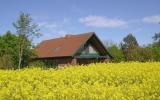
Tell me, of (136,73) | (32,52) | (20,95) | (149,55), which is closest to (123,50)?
(149,55)

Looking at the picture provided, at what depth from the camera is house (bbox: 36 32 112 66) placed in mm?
40188

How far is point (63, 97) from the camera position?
799cm

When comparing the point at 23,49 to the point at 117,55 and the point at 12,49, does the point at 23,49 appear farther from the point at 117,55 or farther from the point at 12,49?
the point at 117,55

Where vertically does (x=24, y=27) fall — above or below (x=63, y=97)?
above

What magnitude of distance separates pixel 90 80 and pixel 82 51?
1038 inches

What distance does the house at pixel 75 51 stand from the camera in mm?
40188

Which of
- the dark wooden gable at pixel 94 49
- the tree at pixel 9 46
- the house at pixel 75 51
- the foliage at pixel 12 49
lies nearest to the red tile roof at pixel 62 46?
the house at pixel 75 51

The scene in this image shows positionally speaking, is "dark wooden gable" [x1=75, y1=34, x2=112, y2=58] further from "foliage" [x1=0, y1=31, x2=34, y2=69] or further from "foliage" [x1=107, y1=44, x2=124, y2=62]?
"foliage" [x1=0, y1=31, x2=34, y2=69]

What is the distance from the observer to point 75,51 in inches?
1561

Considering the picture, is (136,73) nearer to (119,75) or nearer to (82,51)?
(119,75)

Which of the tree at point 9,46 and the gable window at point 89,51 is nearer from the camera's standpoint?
the tree at point 9,46

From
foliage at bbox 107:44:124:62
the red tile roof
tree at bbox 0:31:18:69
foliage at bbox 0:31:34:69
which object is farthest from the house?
tree at bbox 0:31:18:69

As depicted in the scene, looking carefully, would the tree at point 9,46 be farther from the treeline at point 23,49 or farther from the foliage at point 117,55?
the foliage at point 117,55

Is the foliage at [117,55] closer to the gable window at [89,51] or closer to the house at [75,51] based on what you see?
the house at [75,51]
